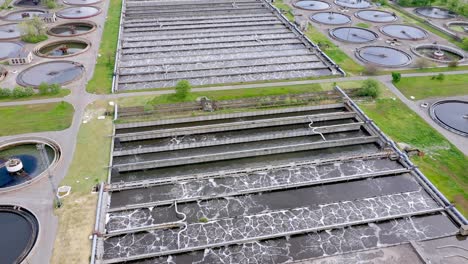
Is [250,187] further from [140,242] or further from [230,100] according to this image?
[230,100]

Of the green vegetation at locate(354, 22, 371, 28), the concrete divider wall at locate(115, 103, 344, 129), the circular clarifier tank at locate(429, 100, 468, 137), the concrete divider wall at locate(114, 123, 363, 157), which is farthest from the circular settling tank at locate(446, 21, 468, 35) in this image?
the concrete divider wall at locate(114, 123, 363, 157)

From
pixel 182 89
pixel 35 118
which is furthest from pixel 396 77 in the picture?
pixel 35 118

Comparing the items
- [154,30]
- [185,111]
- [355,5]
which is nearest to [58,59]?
[154,30]

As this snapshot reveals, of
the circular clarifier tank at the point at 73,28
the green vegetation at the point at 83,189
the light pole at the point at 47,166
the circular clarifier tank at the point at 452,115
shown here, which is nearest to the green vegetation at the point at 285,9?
the circular clarifier tank at the point at 452,115

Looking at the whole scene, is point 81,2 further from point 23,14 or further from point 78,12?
point 23,14

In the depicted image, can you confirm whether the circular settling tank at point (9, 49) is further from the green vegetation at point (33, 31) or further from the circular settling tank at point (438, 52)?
the circular settling tank at point (438, 52)
